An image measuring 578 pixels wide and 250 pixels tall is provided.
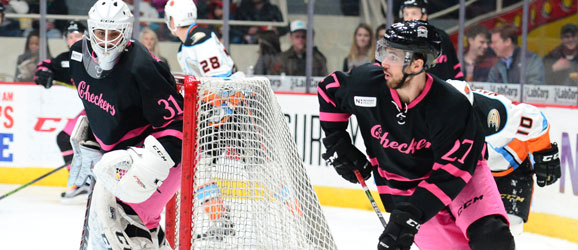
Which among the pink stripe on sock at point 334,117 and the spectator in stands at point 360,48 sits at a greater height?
the spectator in stands at point 360,48

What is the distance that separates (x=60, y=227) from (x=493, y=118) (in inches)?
110

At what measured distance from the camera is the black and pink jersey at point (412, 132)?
256cm

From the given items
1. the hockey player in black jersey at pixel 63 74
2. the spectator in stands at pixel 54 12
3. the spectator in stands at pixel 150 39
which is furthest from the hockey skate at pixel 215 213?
the spectator in stands at pixel 54 12

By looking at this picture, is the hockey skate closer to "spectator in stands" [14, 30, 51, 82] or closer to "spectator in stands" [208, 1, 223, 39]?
"spectator in stands" [208, 1, 223, 39]

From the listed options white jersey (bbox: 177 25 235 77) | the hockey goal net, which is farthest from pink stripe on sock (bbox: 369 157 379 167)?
white jersey (bbox: 177 25 235 77)

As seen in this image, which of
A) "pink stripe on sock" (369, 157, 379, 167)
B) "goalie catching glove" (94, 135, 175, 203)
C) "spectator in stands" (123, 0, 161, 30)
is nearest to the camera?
"goalie catching glove" (94, 135, 175, 203)

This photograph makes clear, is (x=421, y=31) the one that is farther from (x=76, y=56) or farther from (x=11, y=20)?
(x=11, y=20)

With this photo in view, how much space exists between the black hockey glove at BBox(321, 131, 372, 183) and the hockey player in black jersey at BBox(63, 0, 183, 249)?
1.74 feet

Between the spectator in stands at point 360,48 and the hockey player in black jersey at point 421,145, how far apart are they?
3550 millimetres

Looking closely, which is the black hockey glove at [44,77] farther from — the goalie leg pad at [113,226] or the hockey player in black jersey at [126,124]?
the goalie leg pad at [113,226]

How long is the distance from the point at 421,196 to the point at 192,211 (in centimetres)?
71

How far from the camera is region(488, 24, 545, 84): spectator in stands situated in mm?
6152

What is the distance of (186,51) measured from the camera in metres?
4.84

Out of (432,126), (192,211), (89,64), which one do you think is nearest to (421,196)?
(432,126)
